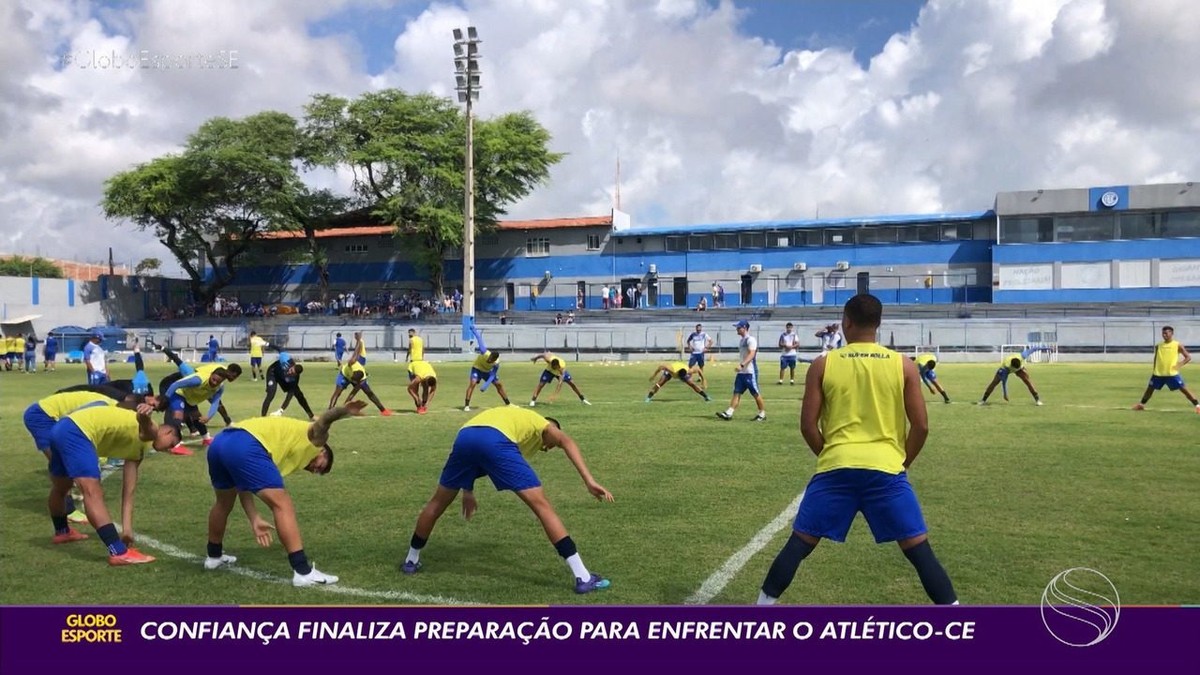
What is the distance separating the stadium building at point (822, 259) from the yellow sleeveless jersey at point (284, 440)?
55.4m

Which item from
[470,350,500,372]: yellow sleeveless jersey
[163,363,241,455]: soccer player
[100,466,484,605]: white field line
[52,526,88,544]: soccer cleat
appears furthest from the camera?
[470,350,500,372]: yellow sleeveless jersey

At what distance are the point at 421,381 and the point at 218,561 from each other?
485 inches

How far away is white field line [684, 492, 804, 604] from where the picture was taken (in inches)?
252

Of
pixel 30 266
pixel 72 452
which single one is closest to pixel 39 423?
pixel 72 452

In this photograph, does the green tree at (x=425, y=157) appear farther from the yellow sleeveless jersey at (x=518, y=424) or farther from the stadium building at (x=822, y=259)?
the yellow sleeveless jersey at (x=518, y=424)

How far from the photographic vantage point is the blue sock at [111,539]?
740cm

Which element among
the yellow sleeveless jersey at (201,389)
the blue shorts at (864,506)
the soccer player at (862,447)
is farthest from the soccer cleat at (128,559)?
the blue shorts at (864,506)

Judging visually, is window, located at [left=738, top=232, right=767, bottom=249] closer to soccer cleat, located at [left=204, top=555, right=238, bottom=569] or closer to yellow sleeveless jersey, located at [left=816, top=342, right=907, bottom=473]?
soccer cleat, located at [left=204, top=555, right=238, bottom=569]

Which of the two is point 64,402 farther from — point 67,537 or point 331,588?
point 331,588

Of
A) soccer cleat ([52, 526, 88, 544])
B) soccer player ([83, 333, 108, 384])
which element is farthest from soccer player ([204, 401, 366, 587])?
soccer player ([83, 333, 108, 384])

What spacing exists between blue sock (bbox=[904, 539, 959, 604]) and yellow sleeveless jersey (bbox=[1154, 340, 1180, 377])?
52.6 ft

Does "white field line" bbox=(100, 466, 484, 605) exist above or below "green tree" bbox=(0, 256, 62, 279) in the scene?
below
